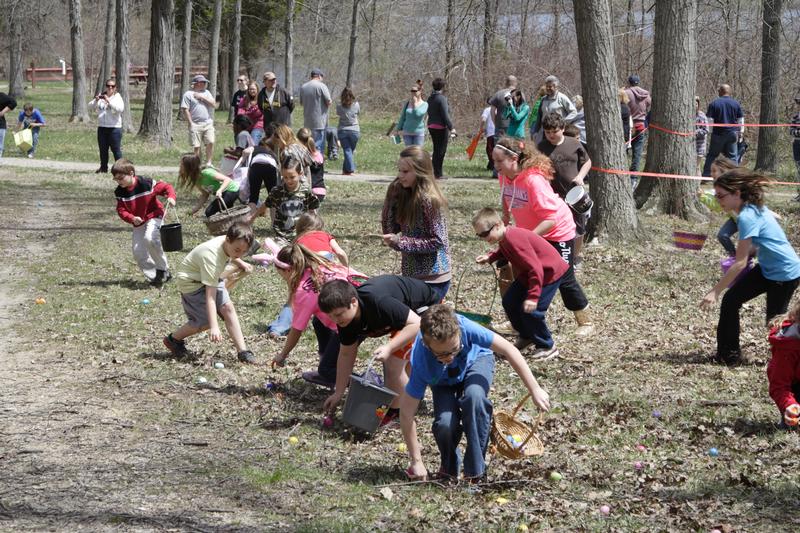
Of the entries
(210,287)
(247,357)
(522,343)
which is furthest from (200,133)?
(522,343)

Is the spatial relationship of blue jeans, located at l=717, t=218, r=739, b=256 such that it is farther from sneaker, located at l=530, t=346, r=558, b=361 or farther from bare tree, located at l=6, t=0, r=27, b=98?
bare tree, located at l=6, t=0, r=27, b=98

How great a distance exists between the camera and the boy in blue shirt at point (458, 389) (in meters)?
5.06

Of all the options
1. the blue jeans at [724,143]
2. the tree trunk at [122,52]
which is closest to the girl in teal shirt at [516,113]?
the blue jeans at [724,143]

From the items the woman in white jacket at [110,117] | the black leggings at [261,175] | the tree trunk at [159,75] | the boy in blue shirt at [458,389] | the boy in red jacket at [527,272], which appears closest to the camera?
the boy in blue shirt at [458,389]

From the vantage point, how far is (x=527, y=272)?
23.6 ft

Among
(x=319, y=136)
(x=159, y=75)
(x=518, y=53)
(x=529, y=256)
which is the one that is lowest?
(x=529, y=256)

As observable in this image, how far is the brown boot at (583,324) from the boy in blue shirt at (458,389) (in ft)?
11.2

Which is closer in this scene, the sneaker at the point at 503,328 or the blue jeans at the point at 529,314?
the blue jeans at the point at 529,314

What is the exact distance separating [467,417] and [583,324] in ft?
12.2

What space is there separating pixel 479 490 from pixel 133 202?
6.20m

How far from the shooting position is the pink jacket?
7867 millimetres

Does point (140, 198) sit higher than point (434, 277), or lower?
higher

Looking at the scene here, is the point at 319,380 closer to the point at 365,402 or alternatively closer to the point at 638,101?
the point at 365,402

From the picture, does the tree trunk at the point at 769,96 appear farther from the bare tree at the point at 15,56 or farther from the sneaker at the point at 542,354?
the bare tree at the point at 15,56
